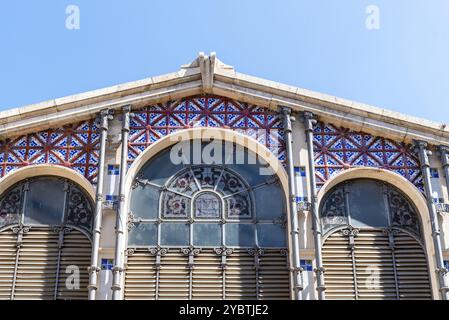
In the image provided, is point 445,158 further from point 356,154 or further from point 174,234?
point 174,234

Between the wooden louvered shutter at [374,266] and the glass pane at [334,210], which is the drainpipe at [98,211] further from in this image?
the wooden louvered shutter at [374,266]

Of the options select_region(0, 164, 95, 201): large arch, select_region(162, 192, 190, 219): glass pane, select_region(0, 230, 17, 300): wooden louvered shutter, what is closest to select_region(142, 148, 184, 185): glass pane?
select_region(162, 192, 190, 219): glass pane

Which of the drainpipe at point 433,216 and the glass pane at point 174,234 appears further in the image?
the glass pane at point 174,234

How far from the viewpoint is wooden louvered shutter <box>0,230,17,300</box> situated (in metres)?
19.2

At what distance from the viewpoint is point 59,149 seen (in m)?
20.8

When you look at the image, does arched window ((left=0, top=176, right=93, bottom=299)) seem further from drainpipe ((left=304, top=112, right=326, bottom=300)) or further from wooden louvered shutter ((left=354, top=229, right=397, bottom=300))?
wooden louvered shutter ((left=354, top=229, right=397, bottom=300))

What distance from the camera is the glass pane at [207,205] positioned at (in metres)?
20.1

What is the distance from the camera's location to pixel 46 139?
20.9m

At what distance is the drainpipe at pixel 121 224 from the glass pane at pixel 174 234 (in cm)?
102

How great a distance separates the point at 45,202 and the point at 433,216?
9.57 meters

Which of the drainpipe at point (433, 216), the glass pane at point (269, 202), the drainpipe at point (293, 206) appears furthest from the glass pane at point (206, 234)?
the drainpipe at point (433, 216)

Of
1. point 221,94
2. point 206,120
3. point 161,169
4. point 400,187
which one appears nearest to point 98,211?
point 161,169

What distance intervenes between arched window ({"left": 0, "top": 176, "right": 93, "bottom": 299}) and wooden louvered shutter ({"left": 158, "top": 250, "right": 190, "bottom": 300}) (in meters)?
1.84

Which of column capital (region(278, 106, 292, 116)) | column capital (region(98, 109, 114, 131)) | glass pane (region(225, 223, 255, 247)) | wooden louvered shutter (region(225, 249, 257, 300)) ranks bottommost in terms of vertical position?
wooden louvered shutter (region(225, 249, 257, 300))
